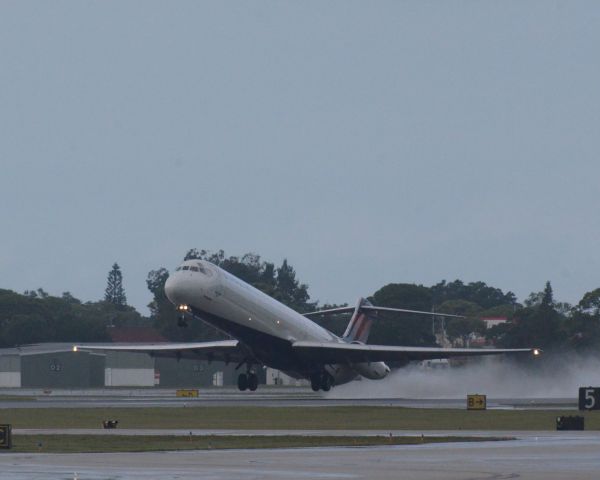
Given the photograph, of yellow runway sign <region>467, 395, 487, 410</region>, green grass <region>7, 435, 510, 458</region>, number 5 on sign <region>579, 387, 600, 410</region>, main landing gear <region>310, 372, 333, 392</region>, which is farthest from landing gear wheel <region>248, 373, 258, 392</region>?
green grass <region>7, 435, 510, 458</region>

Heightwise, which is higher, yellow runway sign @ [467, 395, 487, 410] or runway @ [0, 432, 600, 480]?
yellow runway sign @ [467, 395, 487, 410]

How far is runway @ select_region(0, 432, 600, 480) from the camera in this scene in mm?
31594

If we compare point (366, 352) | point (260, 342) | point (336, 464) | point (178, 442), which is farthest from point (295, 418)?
point (336, 464)

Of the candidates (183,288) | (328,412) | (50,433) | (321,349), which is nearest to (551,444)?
(50,433)

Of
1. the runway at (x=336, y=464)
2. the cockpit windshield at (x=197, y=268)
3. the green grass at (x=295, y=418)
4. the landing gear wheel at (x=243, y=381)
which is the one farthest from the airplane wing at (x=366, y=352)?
the runway at (x=336, y=464)

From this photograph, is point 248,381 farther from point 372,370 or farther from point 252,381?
point 372,370

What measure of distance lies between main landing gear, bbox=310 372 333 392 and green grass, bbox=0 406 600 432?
18.1 meters

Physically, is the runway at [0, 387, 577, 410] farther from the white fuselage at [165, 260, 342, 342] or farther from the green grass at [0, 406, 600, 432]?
the green grass at [0, 406, 600, 432]

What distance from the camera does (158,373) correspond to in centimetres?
15312

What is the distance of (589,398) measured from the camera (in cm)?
6725

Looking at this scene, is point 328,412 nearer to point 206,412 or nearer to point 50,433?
point 206,412

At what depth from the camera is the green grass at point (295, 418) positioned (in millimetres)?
55500

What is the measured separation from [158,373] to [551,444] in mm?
113393

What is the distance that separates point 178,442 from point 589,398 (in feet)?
95.9
